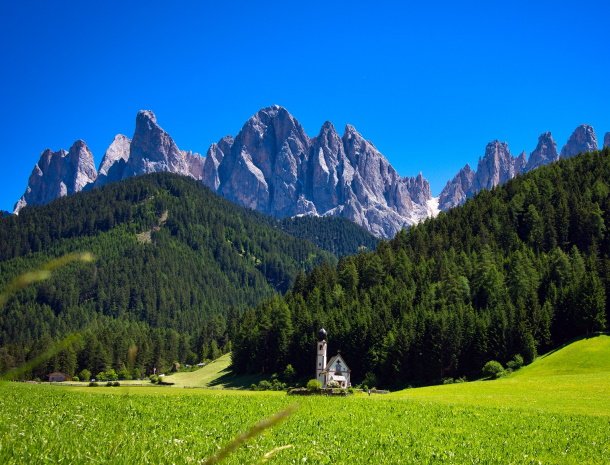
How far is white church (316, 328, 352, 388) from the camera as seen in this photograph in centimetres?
8150

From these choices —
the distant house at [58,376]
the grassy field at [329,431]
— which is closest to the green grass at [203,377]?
the distant house at [58,376]

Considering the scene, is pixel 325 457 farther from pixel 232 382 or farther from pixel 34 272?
pixel 232 382

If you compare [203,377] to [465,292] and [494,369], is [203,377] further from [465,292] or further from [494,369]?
[494,369]

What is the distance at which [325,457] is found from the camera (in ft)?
44.8

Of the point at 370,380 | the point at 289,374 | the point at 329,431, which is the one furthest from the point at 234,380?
the point at 329,431

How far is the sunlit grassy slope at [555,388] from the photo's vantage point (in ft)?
134

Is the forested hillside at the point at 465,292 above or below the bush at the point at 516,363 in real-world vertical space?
above

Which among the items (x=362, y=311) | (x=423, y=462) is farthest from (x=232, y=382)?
(x=423, y=462)

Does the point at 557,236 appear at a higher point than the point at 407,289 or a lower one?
higher

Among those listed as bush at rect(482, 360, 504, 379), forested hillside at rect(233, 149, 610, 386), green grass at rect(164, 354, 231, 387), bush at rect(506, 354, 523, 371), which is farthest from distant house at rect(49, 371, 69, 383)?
bush at rect(506, 354, 523, 371)

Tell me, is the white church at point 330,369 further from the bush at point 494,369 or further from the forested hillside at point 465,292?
the bush at point 494,369

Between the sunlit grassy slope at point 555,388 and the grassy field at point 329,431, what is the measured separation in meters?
0.24

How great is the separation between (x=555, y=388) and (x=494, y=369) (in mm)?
19331

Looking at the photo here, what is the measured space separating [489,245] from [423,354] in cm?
4197
